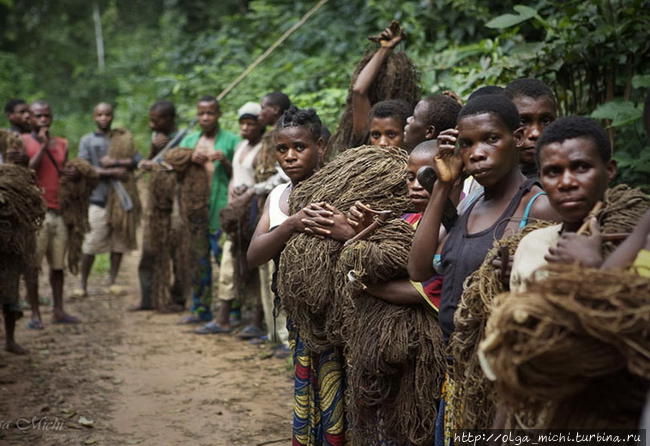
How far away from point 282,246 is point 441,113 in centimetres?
111

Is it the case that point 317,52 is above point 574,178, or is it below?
above

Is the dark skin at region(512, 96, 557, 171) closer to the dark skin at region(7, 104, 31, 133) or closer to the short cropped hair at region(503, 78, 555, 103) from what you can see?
the short cropped hair at region(503, 78, 555, 103)

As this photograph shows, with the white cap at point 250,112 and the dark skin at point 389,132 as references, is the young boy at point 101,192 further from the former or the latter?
the dark skin at point 389,132

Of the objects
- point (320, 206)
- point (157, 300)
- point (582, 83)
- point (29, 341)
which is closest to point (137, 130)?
point (157, 300)

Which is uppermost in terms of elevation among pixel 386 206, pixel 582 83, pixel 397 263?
pixel 582 83

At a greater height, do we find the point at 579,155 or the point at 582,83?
the point at 582,83

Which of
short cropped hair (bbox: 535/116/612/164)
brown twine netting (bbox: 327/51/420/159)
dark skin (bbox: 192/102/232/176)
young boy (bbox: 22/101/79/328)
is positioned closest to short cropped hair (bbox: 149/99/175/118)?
dark skin (bbox: 192/102/232/176)

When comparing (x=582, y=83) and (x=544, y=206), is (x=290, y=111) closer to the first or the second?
(x=544, y=206)

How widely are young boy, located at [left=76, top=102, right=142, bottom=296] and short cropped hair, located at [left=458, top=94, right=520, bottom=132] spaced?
6.90 m

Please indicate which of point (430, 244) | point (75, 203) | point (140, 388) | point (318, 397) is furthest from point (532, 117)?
point (75, 203)

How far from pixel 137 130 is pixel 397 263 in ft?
46.1

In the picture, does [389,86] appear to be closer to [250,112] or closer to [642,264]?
[250,112]

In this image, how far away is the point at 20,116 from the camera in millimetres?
7910

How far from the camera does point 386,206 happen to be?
139 inches
